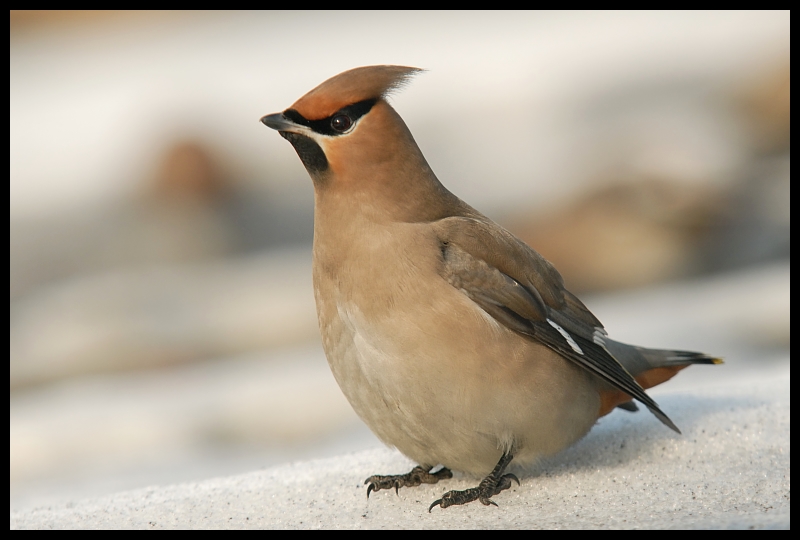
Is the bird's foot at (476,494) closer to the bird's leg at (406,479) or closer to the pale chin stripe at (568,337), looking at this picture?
the bird's leg at (406,479)

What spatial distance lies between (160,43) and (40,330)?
8831 mm

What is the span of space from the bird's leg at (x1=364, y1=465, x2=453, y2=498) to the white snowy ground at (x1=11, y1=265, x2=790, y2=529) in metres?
0.03

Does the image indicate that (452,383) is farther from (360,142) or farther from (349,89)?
(349,89)

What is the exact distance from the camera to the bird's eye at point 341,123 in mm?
3270

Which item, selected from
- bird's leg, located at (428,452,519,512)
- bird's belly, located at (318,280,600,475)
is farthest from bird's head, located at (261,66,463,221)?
bird's leg, located at (428,452,519,512)

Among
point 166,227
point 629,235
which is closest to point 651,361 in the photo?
point 629,235

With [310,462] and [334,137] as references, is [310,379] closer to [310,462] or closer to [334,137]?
[310,462]

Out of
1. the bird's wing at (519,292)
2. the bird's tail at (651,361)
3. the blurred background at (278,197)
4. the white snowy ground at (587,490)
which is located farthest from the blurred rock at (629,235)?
the bird's wing at (519,292)

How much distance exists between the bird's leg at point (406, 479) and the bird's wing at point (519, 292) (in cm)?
63

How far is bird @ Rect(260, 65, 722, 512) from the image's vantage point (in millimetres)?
3135

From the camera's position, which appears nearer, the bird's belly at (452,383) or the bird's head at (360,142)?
the bird's belly at (452,383)

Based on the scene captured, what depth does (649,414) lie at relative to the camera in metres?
3.94

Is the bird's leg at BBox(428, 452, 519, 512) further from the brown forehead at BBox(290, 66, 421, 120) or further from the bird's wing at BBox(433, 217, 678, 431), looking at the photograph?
the brown forehead at BBox(290, 66, 421, 120)
